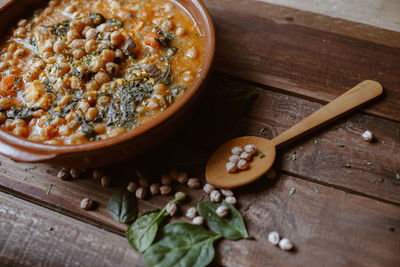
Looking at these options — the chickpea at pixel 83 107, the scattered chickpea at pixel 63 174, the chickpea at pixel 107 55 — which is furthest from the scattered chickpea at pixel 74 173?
the chickpea at pixel 107 55

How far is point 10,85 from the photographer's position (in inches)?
95.4

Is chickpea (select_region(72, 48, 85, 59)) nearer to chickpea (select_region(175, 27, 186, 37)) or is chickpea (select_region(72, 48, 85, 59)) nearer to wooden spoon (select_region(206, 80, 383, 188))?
chickpea (select_region(175, 27, 186, 37))

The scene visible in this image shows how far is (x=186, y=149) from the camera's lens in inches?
96.0

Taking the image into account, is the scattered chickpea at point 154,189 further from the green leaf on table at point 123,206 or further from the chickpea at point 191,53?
the chickpea at point 191,53

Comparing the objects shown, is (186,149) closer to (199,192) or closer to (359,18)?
(199,192)

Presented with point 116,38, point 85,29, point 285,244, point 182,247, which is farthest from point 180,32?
point 285,244

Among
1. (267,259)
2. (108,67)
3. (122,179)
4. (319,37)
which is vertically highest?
(108,67)

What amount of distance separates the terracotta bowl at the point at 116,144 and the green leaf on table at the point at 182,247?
51 centimetres

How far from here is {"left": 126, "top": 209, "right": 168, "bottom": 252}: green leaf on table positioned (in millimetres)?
2066

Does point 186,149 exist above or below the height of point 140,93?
below

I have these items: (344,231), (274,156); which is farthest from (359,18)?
(344,231)

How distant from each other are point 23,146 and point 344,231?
1857mm

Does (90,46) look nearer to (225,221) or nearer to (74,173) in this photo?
(74,173)

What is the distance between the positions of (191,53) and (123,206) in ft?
3.52
